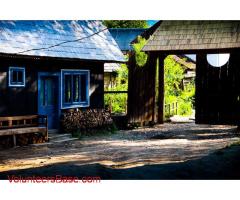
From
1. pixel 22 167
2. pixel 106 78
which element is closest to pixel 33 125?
pixel 22 167

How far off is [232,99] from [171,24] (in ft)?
11.6

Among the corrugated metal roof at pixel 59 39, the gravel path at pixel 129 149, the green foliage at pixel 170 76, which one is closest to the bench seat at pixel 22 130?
the gravel path at pixel 129 149

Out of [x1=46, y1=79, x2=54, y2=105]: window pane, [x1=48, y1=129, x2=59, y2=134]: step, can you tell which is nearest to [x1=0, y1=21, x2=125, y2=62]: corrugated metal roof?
[x1=46, y1=79, x2=54, y2=105]: window pane

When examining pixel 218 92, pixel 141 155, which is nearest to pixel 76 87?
pixel 218 92

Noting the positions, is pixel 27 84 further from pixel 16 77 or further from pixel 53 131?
pixel 53 131

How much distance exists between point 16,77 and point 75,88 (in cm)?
293

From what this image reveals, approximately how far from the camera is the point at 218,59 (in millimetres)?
15812

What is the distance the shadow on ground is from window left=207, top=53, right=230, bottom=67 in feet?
23.8

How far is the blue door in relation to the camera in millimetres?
14312

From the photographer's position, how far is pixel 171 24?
52.0 feet

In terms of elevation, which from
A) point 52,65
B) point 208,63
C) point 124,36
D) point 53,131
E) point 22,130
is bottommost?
point 53,131

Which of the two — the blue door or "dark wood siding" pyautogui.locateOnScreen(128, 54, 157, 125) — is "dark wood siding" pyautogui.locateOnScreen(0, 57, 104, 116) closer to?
the blue door

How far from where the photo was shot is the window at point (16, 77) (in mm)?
12953

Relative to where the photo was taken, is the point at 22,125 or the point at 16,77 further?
the point at 16,77
